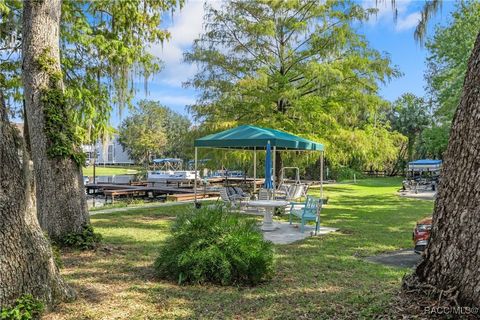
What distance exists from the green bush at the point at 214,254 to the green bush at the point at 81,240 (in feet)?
6.64

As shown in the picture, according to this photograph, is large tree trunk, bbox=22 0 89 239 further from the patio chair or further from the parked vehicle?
the parked vehicle

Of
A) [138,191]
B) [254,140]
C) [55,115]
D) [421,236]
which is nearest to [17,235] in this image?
[55,115]

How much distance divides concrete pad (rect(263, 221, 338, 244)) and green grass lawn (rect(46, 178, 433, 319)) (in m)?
0.31

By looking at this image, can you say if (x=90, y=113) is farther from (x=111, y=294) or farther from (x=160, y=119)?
(x=160, y=119)

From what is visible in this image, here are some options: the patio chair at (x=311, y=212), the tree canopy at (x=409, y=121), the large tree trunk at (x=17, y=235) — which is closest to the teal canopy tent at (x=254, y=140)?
the patio chair at (x=311, y=212)

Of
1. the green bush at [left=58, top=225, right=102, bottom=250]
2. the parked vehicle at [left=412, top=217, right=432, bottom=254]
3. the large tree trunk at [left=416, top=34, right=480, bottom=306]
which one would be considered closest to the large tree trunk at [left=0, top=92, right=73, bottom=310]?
the green bush at [left=58, top=225, right=102, bottom=250]

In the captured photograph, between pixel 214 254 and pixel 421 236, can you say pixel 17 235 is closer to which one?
pixel 214 254

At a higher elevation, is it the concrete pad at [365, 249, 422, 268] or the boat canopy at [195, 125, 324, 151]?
the boat canopy at [195, 125, 324, 151]

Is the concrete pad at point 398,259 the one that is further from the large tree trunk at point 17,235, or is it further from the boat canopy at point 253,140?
the large tree trunk at point 17,235

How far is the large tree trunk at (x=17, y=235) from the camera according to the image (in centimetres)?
361

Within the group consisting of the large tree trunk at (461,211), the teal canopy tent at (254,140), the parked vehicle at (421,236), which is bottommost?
the parked vehicle at (421,236)

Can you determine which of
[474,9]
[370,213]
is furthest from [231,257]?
[474,9]

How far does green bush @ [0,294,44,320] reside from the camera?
3521 mm

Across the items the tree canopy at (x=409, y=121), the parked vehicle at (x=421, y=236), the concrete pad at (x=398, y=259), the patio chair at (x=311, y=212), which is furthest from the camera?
the tree canopy at (x=409, y=121)
